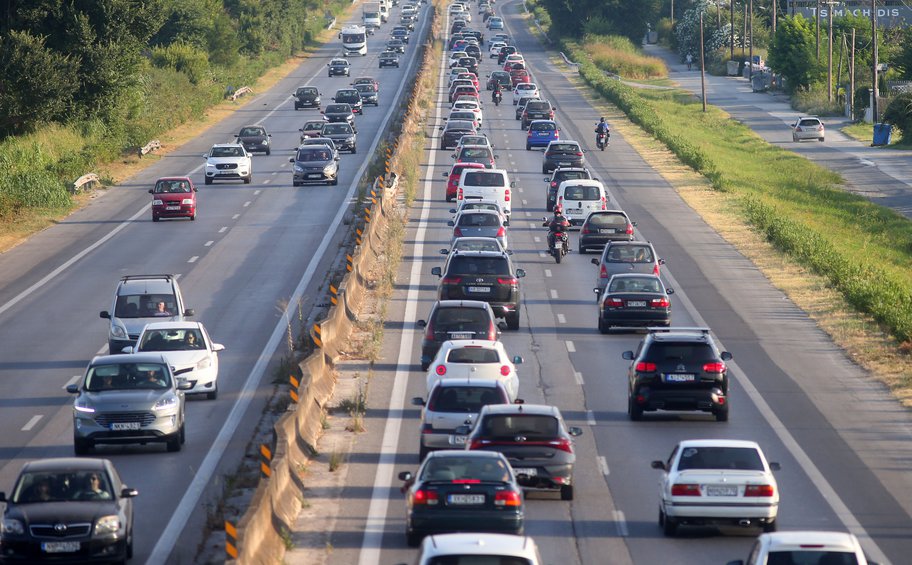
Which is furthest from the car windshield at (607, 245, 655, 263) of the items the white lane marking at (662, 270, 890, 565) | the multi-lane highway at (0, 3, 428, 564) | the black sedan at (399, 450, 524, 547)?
the black sedan at (399, 450, 524, 547)

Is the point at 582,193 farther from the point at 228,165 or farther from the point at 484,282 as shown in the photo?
the point at 228,165

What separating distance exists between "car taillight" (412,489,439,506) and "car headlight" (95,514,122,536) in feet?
10.5

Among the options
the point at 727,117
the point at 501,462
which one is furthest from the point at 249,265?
the point at 727,117

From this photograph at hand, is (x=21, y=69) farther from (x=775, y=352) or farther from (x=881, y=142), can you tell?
(x=881, y=142)

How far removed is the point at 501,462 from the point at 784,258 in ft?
93.4

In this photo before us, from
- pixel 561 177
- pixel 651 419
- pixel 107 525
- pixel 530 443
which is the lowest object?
pixel 651 419

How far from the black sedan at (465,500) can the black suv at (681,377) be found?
26.1ft

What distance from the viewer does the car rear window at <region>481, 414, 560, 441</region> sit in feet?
64.6

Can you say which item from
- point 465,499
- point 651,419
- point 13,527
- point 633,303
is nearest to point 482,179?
point 633,303

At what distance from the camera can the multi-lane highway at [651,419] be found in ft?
61.5

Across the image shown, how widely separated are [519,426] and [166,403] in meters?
6.16

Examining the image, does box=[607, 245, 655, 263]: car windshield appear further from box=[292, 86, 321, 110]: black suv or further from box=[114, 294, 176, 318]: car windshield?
box=[292, 86, 321, 110]: black suv

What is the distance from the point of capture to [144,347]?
2762cm

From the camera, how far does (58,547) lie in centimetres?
1672
